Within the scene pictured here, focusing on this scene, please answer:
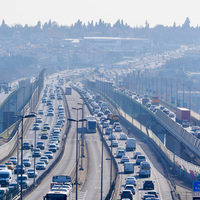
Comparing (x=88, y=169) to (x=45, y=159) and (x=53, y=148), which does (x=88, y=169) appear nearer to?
(x=45, y=159)

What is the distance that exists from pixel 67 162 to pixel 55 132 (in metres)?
20.6

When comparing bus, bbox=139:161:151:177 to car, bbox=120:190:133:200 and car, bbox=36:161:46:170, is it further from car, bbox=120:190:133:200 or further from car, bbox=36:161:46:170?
car, bbox=120:190:133:200

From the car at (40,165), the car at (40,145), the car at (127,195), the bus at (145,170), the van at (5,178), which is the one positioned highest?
the car at (127,195)

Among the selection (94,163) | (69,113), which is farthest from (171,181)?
(69,113)

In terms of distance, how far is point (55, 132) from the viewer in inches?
3189

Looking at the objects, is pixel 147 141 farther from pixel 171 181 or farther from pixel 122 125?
pixel 171 181

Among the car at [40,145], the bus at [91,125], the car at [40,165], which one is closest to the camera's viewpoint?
the car at [40,165]

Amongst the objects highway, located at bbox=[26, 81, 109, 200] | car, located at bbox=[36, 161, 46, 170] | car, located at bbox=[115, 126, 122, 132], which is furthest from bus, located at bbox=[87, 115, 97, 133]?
car, located at bbox=[36, 161, 46, 170]

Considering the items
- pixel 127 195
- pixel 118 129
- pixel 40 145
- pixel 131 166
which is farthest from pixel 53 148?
pixel 127 195

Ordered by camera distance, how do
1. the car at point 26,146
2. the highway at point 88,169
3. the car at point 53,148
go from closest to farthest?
the highway at point 88,169 → the car at point 53,148 → the car at point 26,146

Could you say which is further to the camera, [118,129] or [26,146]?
[118,129]

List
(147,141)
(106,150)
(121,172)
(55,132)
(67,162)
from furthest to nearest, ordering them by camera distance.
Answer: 1. (55,132)
2. (147,141)
3. (106,150)
4. (67,162)
5. (121,172)

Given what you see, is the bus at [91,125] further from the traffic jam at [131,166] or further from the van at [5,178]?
the van at [5,178]

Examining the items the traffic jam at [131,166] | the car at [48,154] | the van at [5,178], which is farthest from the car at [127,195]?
the car at [48,154]
